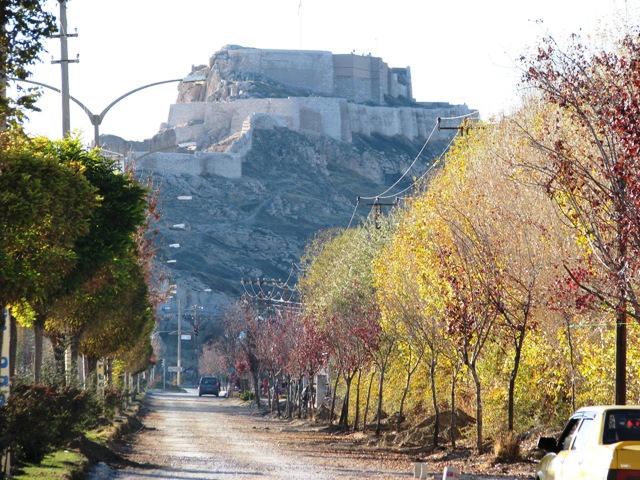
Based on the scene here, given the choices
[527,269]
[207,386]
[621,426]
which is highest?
[527,269]

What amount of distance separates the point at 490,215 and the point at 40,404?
1238cm

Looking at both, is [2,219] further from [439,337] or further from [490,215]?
[439,337]

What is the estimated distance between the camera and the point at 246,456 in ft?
92.9

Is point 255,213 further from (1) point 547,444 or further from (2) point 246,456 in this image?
(1) point 547,444

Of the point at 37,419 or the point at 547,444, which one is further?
the point at 37,419

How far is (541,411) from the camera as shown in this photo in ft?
100

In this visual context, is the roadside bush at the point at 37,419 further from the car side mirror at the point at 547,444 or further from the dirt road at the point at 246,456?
the car side mirror at the point at 547,444

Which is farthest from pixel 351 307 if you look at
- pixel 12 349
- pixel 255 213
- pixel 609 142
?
pixel 255 213

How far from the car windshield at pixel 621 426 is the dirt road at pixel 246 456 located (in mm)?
9826

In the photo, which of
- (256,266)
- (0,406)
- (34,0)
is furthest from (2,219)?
(256,266)

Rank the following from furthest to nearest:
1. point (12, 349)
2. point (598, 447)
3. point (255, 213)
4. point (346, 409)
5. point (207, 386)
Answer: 1. point (255, 213)
2. point (207, 386)
3. point (346, 409)
4. point (12, 349)
5. point (598, 447)

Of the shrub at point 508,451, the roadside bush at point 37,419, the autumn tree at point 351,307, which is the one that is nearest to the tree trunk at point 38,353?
the roadside bush at point 37,419

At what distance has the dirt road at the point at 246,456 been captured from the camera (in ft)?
74.1

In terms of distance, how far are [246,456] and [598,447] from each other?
17.3 m
